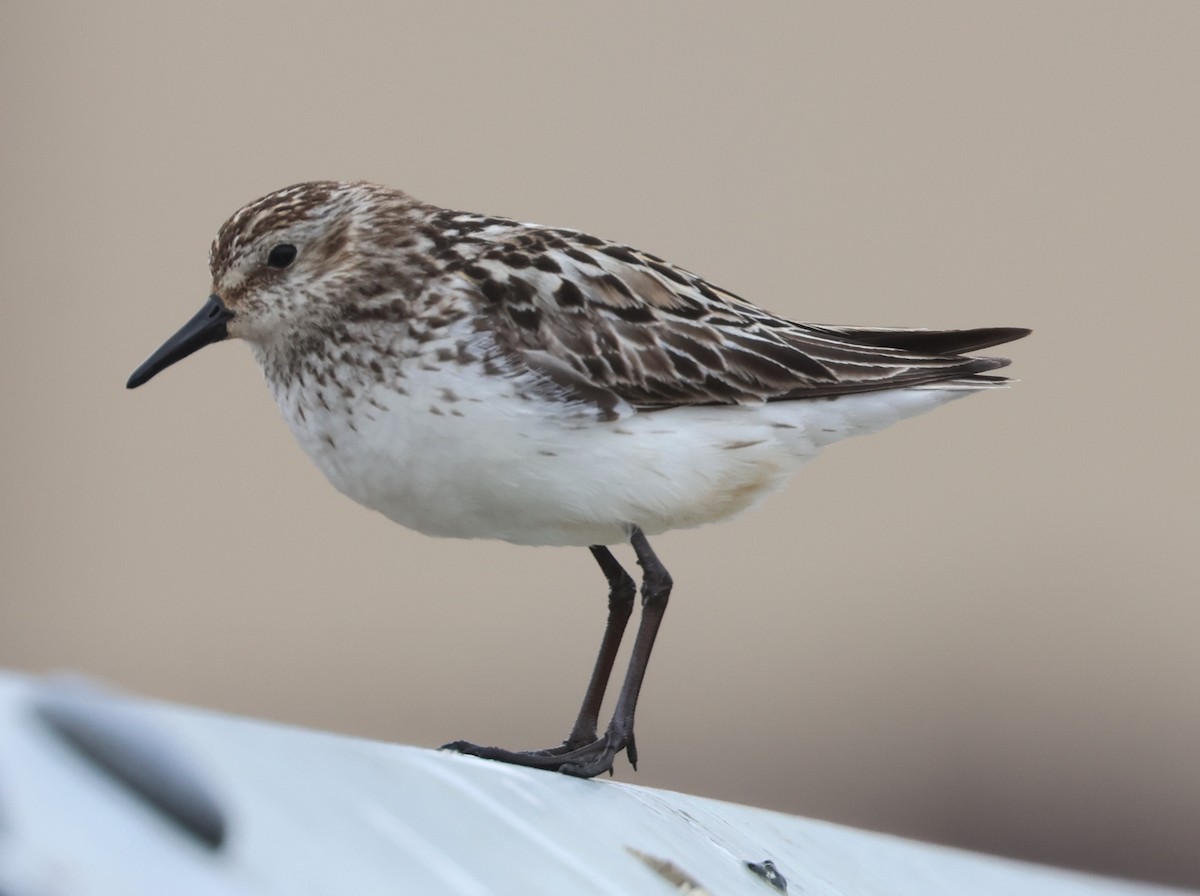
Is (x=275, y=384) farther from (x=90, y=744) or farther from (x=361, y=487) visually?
(x=90, y=744)

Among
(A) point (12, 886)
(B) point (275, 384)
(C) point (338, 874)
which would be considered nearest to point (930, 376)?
(B) point (275, 384)

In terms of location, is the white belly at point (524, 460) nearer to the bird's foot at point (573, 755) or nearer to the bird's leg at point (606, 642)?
the bird's leg at point (606, 642)

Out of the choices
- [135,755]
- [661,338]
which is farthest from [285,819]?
[661,338]

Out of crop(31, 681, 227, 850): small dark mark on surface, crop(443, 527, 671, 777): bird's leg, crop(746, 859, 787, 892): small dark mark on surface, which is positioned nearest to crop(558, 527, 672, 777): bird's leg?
crop(443, 527, 671, 777): bird's leg

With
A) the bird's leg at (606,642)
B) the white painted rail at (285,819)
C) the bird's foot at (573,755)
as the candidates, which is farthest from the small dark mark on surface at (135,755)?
the bird's leg at (606,642)

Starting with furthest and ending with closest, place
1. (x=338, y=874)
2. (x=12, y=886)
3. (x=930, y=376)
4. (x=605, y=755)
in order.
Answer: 1. (x=930, y=376)
2. (x=605, y=755)
3. (x=338, y=874)
4. (x=12, y=886)

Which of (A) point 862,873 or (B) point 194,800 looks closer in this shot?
(B) point 194,800

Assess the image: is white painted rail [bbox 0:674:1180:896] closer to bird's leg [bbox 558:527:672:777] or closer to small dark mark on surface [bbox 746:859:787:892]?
small dark mark on surface [bbox 746:859:787:892]

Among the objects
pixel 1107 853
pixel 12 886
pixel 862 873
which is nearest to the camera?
pixel 12 886
